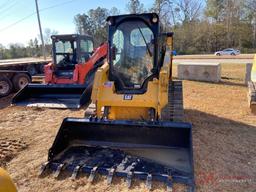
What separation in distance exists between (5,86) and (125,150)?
775 centimetres

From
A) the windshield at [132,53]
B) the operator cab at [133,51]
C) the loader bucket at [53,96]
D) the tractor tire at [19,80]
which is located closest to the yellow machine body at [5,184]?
the operator cab at [133,51]

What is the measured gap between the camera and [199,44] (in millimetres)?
43656

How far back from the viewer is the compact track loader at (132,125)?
3604mm

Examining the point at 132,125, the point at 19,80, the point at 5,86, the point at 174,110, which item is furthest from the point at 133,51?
the point at 19,80

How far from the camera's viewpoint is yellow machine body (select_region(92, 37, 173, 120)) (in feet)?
14.7

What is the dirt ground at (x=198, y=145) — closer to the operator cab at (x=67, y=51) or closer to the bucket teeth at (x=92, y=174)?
the bucket teeth at (x=92, y=174)

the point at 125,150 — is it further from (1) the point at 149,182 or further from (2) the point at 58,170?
(2) the point at 58,170

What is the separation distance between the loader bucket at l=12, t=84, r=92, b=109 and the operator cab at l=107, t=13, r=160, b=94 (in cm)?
298

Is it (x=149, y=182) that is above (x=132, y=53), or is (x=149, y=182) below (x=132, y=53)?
below

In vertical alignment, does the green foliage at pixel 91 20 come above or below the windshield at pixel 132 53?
above

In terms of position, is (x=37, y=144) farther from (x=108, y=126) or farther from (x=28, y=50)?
(x=28, y=50)

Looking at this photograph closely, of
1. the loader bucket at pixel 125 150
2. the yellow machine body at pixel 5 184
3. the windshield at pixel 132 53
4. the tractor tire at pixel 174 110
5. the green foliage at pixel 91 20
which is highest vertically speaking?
the green foliage at pixel 91 20

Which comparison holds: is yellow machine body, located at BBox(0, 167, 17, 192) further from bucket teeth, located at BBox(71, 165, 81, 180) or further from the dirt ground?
bucket teeth, located at BBox(71, 165, 81, 180)

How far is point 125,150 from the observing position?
160 inches
